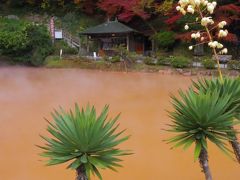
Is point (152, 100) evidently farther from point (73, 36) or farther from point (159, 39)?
point (73, 36)

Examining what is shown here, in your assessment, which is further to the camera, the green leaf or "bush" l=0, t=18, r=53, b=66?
"bush" l=0, t=18, r=53, b=66

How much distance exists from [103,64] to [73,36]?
5037mm

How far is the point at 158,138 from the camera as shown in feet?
30.0

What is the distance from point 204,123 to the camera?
Answer: 418 centimetres

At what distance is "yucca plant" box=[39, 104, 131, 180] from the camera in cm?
370

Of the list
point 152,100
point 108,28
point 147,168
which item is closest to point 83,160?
point 147,168

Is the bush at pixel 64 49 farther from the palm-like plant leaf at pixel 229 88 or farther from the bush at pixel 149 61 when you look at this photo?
the palm-like plant leaf at pixel 229 88

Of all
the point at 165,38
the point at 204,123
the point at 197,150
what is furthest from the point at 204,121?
the point at 165,38

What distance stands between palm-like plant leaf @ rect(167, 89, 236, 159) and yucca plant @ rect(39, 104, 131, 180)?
813 mm

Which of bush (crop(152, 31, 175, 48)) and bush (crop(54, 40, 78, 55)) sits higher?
bush (crop(152, 31, 175, 48))

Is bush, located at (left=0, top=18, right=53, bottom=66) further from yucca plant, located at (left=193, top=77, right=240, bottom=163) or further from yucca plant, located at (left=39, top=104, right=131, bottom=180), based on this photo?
yucca plant, located at (left=39, top=104, right=131, bottom=180)

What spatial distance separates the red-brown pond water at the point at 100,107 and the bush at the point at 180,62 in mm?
868

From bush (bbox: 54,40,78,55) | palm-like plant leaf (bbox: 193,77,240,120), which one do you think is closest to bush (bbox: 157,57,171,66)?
bush (bbox: 54,40,78,55)

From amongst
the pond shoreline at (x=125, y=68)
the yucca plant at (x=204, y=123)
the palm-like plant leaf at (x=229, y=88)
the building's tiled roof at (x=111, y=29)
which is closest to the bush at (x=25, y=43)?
the pond shoreline at (x=125, y=68)
